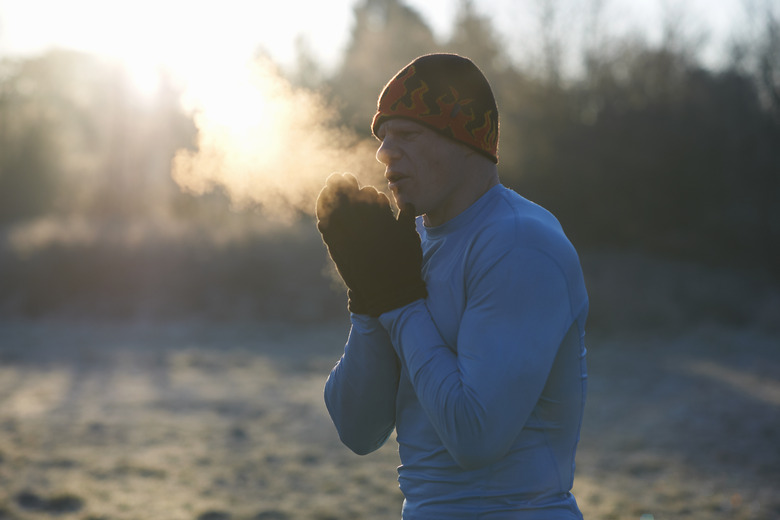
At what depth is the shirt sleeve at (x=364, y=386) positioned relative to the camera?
184cm

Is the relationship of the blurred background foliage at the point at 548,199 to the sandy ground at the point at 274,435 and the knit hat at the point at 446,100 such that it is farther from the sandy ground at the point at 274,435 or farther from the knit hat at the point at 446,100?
the knit hat at the point at 446,100

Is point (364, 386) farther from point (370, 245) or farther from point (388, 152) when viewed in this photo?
point (388, 152)

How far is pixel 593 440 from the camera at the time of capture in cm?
717

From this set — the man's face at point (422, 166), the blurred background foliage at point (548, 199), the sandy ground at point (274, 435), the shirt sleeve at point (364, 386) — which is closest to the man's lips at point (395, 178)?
the man's face at point (422, 166)

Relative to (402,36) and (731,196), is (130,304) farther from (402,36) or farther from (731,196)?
(731,196)

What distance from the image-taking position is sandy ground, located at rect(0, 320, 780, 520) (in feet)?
17.7

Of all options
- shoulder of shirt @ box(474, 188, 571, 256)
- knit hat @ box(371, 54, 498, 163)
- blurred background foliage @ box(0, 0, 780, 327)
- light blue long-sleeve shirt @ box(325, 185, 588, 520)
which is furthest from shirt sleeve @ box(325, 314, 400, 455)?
blurred background foliage @ box(0, 0, 780, 327)

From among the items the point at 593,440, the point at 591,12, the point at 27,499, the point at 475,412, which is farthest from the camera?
the point at 591,12

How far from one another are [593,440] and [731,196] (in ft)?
45.6

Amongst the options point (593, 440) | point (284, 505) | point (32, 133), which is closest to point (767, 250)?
point (593, 440)

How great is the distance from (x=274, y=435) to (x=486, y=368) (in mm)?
6031

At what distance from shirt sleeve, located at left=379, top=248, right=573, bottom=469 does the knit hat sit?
358mm

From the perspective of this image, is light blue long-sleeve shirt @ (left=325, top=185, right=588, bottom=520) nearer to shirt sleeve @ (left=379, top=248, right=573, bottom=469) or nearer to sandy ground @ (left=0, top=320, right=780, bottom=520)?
shirt sleeve @ (left=379, top=248, right=573, bottom=469)

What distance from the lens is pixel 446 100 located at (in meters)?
1.75
